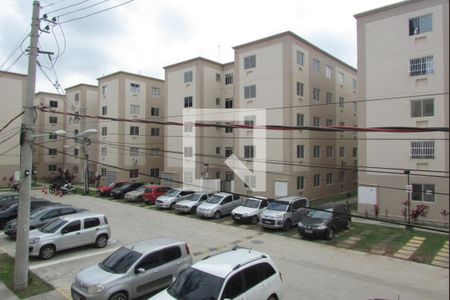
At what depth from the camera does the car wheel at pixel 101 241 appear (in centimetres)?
1664

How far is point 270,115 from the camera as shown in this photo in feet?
96.6

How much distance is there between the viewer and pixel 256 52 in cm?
3027

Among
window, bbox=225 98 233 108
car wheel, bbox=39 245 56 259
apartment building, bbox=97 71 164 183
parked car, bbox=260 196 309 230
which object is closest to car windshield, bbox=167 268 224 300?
car wheel, bbox=39 245 56 259

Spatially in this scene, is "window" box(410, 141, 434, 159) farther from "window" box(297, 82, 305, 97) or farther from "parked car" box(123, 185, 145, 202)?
"parked car" box(123, 185, 145, 202)

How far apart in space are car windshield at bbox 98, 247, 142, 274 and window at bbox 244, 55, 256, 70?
22191 mm

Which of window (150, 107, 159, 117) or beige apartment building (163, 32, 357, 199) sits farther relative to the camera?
window (150, 107, 159, 117)

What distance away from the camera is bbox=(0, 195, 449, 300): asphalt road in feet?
38.8

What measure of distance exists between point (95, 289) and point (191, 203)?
15962 millimetres

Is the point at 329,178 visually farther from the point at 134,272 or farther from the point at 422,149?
the point at 134,272

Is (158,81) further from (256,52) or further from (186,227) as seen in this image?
(186,227)

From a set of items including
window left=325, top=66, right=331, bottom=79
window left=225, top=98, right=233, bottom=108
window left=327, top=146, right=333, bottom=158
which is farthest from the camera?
window left=225, top=98, right=233, bottom=108

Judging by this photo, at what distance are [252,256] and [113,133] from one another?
37.1m

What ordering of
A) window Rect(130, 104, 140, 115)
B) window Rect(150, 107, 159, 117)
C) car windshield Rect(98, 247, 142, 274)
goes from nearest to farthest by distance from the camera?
car windshield Rect(98, 247, 142, 274)
window Rect(130, 104, 140, 115)
window Rect(150, 107, 159, 117)

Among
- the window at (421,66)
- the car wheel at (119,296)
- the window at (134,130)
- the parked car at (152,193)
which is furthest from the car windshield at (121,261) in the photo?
the window at (134,130)
